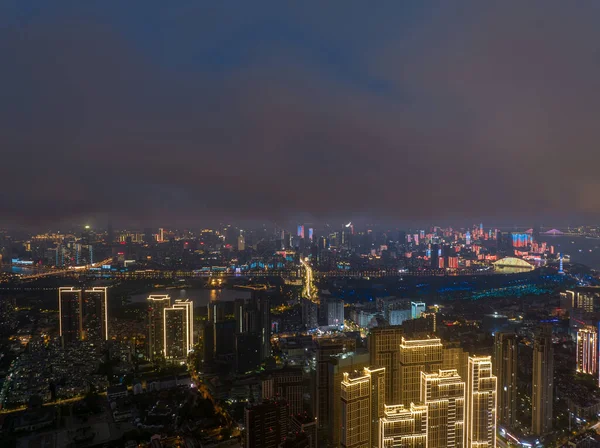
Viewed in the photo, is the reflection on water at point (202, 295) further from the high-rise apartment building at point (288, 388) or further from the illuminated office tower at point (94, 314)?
the high-rise apartment building at point (288, 388)

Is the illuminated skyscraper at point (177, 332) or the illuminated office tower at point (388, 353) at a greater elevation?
the illuminated office tower at point (388, 353)

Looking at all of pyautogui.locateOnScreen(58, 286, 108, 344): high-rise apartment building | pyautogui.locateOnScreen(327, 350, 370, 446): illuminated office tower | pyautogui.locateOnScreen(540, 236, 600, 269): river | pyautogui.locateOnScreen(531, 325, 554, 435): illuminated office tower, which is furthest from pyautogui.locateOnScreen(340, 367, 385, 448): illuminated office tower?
pyautogui.locateOnScreen(540, 236, 600, 269): river

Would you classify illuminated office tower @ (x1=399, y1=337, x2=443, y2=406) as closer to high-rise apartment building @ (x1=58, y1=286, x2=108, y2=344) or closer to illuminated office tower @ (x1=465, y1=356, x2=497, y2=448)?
illuminated office tower @ (x1=465, y1=356, x2=497, y2=448)

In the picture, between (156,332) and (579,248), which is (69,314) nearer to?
(156,332)

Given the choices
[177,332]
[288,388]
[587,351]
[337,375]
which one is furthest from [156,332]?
[587,351]

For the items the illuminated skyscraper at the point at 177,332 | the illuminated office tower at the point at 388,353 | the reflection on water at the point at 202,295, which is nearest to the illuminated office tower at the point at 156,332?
the illuminated skyscraper at the point at 177,332

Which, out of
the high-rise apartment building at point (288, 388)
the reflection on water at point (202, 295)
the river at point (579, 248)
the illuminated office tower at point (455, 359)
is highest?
the river at point (579, 248)
